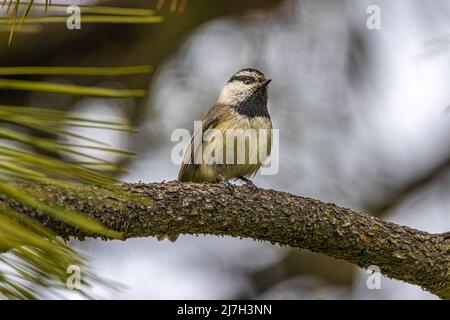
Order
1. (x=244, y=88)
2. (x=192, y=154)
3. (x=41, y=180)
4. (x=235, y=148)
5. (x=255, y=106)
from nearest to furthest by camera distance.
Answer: (x=41, y=180) < (x=235, y=148) < (x=192, y=154) < (x=255, y=106) < (x=244, y=88)

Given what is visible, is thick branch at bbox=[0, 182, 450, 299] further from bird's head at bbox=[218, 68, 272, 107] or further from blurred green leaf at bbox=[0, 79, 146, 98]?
bird's head at bbox=[218, 68, 272, 107]

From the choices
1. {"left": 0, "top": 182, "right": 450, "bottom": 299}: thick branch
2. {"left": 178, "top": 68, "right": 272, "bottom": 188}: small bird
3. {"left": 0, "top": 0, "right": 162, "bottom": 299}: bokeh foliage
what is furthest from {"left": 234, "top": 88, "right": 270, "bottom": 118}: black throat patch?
{"left": 0, "top": 0, "right": 162, "bottom": 299}: bokeh foliage

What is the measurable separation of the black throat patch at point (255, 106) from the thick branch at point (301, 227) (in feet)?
4.26

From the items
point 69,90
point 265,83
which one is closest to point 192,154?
point 265,83

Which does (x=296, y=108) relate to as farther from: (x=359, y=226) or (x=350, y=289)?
(x=359, y=226)

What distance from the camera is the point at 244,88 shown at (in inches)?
165

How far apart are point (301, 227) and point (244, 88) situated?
1.72m

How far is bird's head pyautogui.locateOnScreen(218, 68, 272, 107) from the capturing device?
13.4 ft

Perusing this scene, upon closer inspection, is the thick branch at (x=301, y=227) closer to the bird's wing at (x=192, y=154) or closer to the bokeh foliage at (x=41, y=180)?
the bokeh foliage at (x=41, y=180)

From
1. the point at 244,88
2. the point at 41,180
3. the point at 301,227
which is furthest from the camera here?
the point at 244,88

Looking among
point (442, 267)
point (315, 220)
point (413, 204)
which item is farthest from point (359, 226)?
point (413, 204)

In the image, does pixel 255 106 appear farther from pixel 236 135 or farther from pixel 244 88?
pixel 236 135

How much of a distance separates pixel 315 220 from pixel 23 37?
183 cm

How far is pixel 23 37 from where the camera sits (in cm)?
354
